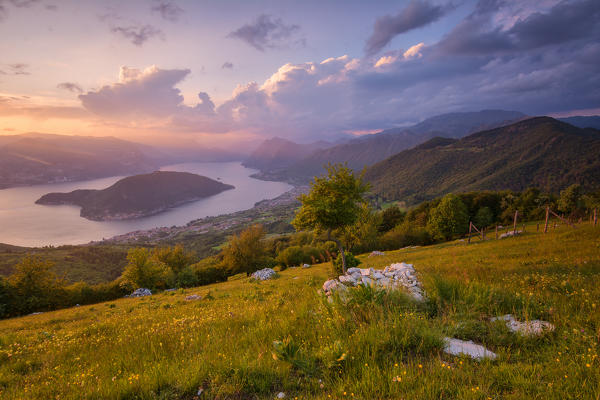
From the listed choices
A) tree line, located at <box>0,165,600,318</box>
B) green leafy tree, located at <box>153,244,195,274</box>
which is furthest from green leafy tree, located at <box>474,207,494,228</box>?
green leafy tree, located at <box>153,244,195,274</box>

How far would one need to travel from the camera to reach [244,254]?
48.0 meters

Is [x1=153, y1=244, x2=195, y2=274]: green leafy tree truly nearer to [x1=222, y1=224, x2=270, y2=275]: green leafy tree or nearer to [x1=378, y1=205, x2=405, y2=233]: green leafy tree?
[x1=222, y1=224, x2=270, y2=275]: green leafy tree

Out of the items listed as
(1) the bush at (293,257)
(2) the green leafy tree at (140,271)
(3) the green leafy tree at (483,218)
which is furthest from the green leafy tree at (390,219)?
(2) the green leafy tree at (140,271)

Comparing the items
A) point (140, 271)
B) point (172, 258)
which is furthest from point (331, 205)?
point (172, 258)

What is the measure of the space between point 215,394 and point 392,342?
2709mm

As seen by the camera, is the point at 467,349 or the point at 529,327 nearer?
the point at 467,349

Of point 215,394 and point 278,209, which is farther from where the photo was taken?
point 278,209

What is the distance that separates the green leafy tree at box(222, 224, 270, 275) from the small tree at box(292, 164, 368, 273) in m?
35.4

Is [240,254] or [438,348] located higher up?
[438,348]

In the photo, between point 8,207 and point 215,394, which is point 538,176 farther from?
point 8,207

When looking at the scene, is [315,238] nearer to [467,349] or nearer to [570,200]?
[467,349]

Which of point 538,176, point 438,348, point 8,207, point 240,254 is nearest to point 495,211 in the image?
point 240,254

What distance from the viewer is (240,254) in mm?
48125

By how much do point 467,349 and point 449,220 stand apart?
56740 millimetres
